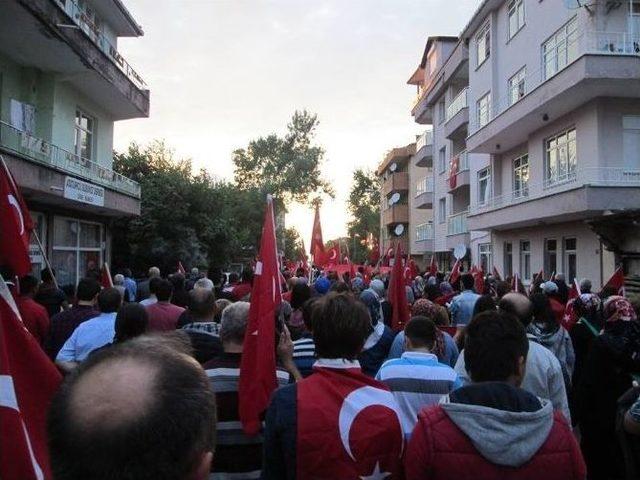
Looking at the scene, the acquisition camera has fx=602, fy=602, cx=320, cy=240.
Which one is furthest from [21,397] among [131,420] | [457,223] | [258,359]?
[457,223]

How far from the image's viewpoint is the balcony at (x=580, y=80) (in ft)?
53.8

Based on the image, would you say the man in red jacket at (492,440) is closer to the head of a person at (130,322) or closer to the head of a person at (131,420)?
the head of a person at (131,420)

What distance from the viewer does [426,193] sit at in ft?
132

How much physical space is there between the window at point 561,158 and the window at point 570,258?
2164 millimetres

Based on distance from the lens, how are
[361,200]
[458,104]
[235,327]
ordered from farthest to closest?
[361,200], [458,104], [235,327]

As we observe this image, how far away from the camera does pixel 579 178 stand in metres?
18.8

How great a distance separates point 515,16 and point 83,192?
58.4 ft

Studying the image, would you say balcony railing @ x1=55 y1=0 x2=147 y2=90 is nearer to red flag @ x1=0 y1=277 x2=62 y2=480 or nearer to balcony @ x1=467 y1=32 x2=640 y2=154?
balcony @ x1=467 y1=32 x2=640 y2=154

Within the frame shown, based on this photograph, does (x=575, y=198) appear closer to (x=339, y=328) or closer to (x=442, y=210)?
(x=339, y=328)

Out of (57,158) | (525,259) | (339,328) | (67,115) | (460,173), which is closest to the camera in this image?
(339,328)

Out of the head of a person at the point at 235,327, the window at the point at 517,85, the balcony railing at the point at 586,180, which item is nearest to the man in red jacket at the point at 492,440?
the head of a person at the point at 235,327

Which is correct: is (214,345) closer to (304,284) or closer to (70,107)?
(304,284)

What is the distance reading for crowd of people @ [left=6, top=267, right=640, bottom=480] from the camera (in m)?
1.21

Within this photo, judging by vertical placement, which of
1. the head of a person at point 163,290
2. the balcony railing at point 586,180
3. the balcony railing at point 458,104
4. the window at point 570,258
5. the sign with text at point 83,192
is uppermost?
the balcony railing at point 458,104
